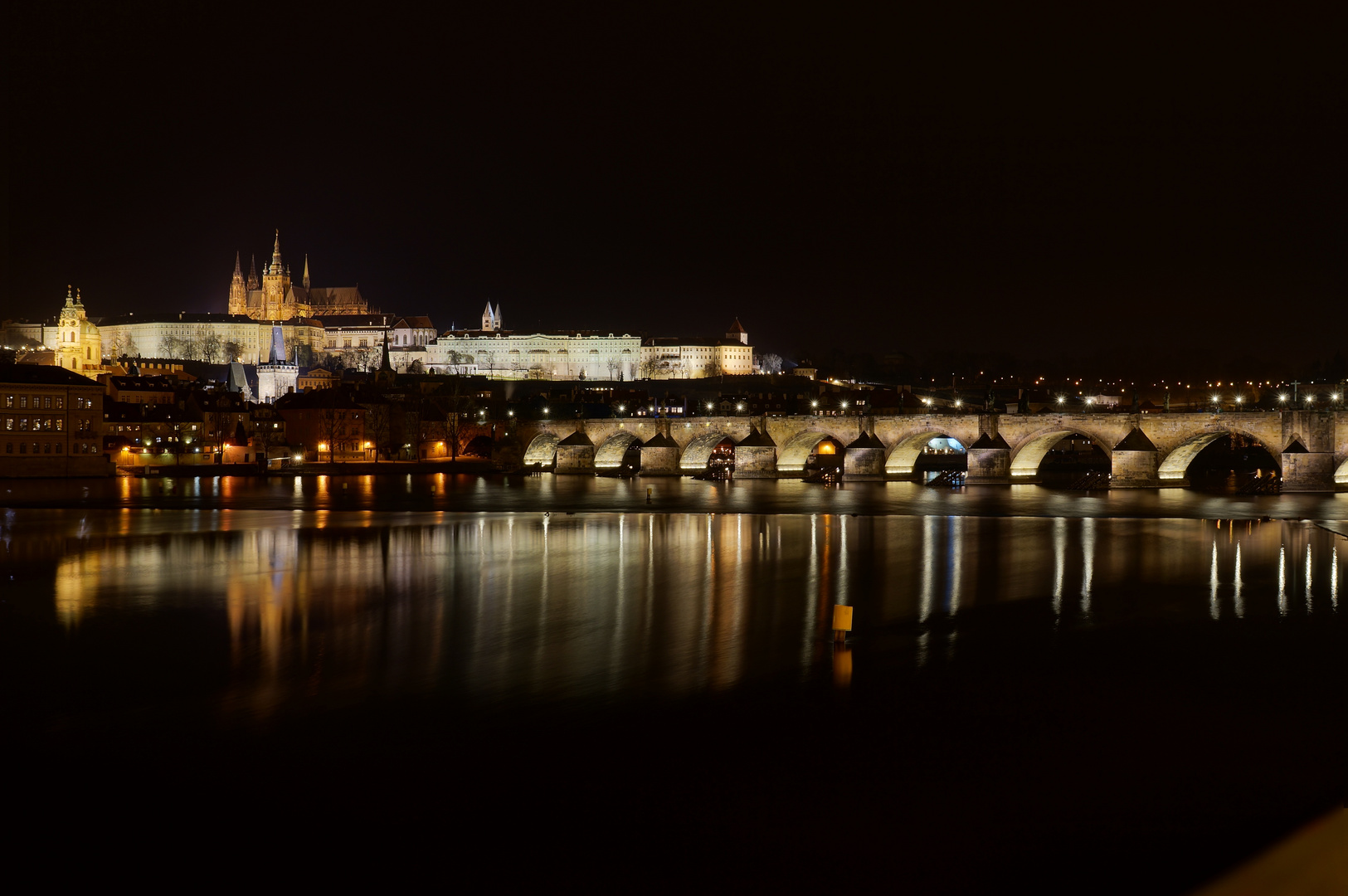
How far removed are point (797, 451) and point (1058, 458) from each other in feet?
81.8

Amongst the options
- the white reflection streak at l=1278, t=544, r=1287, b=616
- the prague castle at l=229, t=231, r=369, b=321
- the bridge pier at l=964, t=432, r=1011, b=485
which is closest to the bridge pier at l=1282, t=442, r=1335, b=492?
the bridge pier at l=964, t=432, r=1011, b=485

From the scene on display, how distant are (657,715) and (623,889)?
12.1 feet

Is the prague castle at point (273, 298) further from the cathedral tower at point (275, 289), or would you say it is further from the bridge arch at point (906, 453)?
the bridge arch at point (906, 453)

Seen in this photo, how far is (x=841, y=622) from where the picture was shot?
47.2ft

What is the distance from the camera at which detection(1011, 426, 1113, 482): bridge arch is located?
150ft

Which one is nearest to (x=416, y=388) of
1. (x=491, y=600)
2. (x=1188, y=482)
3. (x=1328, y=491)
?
(x=1188, y=482)

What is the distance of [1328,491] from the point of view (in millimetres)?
38125

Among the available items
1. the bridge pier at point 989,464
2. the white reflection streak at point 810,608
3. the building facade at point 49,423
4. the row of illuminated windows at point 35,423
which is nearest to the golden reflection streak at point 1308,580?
the white reflection streak at point 810,608

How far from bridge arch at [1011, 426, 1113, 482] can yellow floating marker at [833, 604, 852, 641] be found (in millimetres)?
33462

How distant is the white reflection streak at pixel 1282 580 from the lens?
55.7 feet

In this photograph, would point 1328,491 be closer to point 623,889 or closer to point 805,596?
point 805,596

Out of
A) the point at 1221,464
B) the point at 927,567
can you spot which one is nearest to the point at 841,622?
the point at 927,567

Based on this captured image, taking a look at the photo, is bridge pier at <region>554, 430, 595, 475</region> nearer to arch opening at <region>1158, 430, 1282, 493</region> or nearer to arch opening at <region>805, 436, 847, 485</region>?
arch opening at <region>805, 436, 847, 485</region>

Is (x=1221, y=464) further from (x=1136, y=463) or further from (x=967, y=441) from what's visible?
(x=1136, y=463)
